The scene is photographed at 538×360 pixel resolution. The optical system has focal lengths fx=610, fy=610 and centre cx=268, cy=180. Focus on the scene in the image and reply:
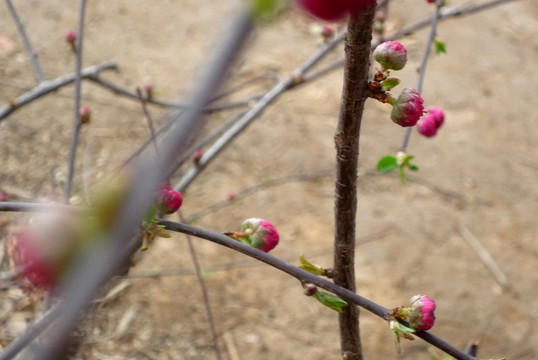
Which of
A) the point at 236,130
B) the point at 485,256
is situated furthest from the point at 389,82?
the point at 485,256

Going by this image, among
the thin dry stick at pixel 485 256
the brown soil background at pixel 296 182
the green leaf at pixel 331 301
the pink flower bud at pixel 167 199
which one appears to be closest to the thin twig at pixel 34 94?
the brown soil background at pixel 296 182

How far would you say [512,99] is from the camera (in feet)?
7.68

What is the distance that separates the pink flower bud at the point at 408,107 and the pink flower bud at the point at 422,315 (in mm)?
161

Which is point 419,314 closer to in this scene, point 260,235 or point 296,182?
point 260,235

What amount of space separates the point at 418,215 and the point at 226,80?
68.4 inches

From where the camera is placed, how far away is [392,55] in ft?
1.79

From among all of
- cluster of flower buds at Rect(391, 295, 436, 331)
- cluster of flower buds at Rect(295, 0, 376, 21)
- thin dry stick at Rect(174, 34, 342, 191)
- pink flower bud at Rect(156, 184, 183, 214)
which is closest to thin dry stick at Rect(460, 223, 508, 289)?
thin dry stick at Rect(174, 34, 342, 191)

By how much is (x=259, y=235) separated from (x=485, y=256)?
50.0 inches

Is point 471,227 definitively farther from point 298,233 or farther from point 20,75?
point 20,75

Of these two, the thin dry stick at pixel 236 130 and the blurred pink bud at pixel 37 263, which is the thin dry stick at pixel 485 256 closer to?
the thin dry stick at pixel 236 130

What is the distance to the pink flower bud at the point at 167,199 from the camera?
57 cm

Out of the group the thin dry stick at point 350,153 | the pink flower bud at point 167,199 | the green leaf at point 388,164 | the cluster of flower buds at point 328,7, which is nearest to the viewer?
the cluster of flower buds at point 328,7

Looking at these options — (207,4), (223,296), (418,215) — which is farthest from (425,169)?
(207,4)

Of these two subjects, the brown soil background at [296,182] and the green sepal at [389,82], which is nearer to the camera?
the green sepal at [389,82]
